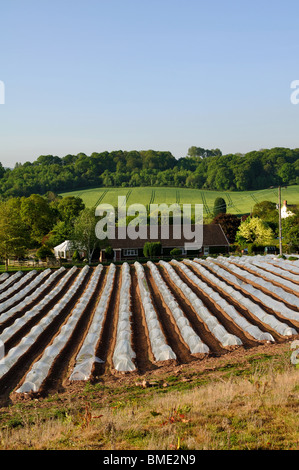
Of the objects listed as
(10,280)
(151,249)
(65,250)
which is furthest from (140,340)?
(65,250)

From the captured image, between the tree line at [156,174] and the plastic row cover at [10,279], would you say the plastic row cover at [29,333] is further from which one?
the tree line at [156,174]

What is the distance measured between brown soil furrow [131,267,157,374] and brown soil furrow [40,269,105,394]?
2.15 metres

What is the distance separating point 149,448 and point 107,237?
44062mm

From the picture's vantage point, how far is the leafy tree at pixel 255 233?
53281 millimetres

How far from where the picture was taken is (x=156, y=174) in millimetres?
133250

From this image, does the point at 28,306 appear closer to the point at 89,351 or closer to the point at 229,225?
the point at 89,351

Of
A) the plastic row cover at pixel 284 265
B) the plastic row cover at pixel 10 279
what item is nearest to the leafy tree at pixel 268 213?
the plastic row cover at pixel 284 265

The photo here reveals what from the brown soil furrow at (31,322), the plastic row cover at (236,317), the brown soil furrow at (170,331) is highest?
the plastic row cover at (236,317)

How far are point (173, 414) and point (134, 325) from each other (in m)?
8.99

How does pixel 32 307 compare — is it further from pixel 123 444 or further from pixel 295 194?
pixel 295 194

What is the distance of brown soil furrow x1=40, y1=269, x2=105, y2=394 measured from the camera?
445 inches

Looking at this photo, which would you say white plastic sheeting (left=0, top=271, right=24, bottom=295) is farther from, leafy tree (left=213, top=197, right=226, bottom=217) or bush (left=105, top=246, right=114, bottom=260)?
leafy tree (left=213, top=197, right=226, bottom=217)

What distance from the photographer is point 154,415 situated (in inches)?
311

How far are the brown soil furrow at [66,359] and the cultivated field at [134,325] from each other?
0.03 meters
